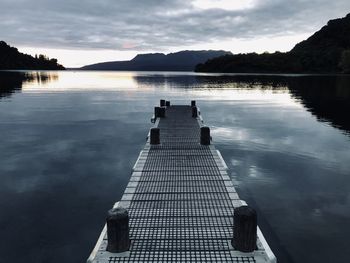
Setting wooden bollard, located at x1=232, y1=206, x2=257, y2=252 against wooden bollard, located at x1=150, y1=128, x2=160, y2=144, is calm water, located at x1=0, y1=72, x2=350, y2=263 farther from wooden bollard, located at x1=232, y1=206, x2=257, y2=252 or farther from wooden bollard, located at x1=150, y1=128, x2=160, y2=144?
wooden bollard, located at x1=232, y1=206, x2=257, y2=252

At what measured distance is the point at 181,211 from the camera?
12586 mm

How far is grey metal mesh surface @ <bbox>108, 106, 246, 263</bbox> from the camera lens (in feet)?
32.0

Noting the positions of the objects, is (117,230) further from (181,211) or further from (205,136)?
(205,136)

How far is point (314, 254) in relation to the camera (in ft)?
39.9

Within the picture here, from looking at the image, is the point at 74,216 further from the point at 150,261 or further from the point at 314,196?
the point at 314,196

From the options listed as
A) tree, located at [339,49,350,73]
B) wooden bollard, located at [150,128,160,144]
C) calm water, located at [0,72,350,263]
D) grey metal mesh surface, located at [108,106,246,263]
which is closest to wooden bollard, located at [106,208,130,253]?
grey metal mesh surface, located at [108,106,246,263]

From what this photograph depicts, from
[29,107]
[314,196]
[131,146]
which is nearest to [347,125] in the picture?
[314,196]

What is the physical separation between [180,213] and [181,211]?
7.1 inches

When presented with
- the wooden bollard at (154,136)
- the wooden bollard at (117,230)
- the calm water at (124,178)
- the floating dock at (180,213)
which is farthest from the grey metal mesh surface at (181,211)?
the calm water at (124,178)

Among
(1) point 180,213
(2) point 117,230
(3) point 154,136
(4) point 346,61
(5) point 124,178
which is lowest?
(5) point 124,178

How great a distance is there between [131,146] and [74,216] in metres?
14.1

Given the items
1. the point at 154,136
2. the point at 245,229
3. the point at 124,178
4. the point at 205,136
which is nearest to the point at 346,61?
the point at 205,136

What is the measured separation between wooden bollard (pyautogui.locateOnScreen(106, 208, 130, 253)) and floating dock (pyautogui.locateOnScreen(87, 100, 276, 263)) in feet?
0.22

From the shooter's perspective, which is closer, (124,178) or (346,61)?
(124,178)
